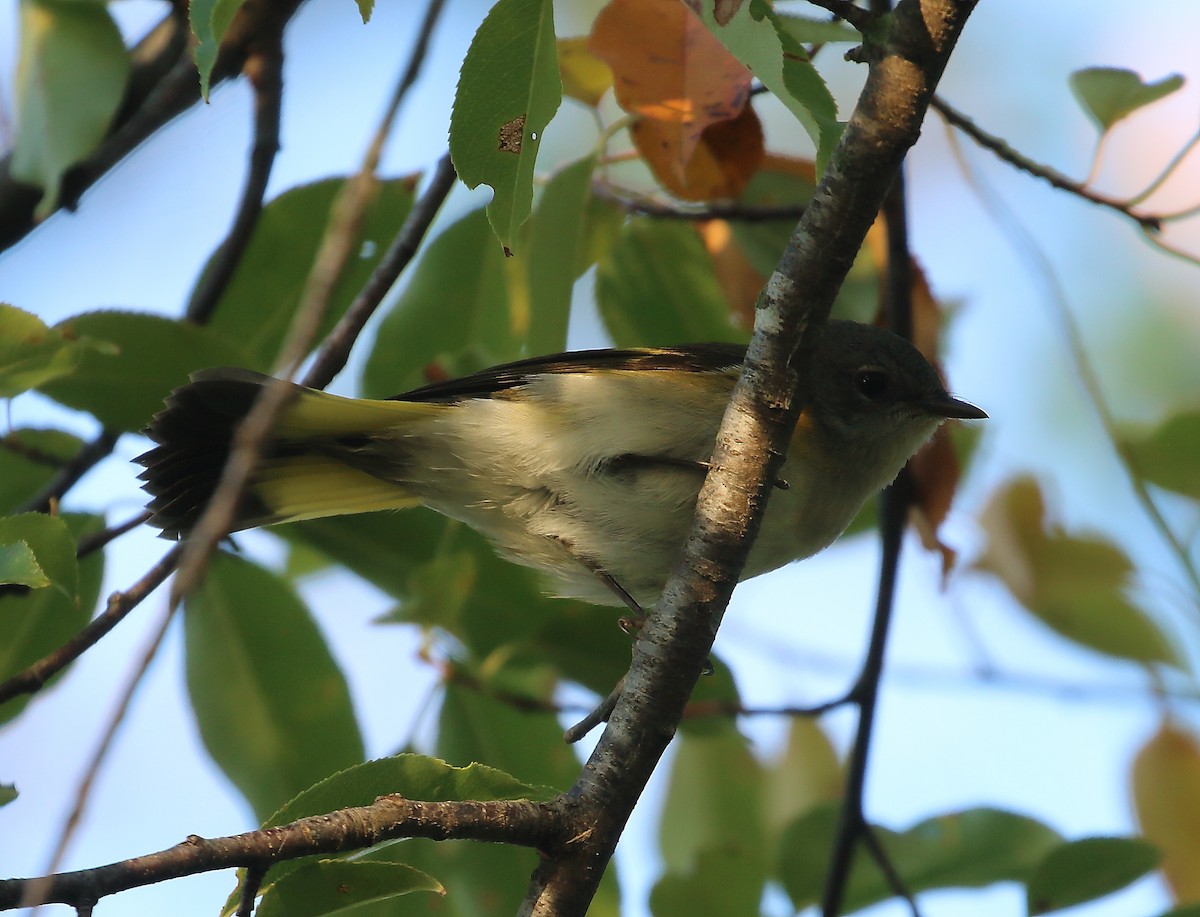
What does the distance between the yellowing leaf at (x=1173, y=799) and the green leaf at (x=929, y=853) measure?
26.1 inches

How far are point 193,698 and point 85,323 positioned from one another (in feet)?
3.48

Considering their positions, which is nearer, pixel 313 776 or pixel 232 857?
pixel 232 857

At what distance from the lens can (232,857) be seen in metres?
1.61

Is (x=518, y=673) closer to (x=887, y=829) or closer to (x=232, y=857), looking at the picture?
(x=887, y=829)

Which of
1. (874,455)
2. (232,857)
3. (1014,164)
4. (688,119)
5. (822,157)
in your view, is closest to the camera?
(232,857)

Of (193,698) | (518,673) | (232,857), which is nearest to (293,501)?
(193,698)

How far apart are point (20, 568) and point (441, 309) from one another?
1922 mm

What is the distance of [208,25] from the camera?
68.7 inches

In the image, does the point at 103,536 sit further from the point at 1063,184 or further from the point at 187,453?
the point at 1063,184

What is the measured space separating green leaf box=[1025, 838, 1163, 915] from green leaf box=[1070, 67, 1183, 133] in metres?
1.81

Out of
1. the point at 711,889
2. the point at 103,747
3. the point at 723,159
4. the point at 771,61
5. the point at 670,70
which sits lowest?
the point at 103,747

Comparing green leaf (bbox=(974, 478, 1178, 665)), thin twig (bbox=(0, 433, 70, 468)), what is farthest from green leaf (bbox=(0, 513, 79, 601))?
green leaf (bbox=(974, 478, 1178, 665))

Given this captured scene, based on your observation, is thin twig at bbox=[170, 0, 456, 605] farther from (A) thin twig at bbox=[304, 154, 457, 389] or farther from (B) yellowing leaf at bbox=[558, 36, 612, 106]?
(B) yellowing leaf at bbox=[558, 36, 612, 106]

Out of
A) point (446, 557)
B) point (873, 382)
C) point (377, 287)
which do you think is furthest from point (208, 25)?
point (873, 382)
